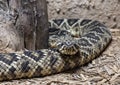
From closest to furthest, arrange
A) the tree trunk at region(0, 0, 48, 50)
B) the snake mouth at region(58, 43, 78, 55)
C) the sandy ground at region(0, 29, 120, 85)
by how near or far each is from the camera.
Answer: the sandy ground at region(0, 29, 120, 85) < the snake mouth at region(58, 43, 78, 55) < the tree trunk at region(0, 0, 48, 50)

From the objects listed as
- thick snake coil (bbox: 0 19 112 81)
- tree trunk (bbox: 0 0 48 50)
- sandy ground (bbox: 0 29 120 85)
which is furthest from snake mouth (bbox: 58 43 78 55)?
tree trunk (bbox: 0 0 48 50)

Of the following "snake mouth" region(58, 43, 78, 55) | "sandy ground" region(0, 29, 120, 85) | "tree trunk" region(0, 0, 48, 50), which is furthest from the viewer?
"tree trunk" region(0, 0, 48, 50)

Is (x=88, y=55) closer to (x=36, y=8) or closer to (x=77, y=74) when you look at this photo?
(x=77, y=74)

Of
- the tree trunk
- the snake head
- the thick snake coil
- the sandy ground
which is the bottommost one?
the sandy ground

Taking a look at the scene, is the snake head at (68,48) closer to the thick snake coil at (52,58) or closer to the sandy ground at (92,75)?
the thick snake coil at (52,58)

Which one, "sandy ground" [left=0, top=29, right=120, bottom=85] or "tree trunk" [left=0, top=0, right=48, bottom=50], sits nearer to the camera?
"sandy ground" [left=0, top=29, right=120, bottom=85]

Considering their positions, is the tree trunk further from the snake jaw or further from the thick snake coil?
the snake jaw

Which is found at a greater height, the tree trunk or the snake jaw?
the tree trunk
